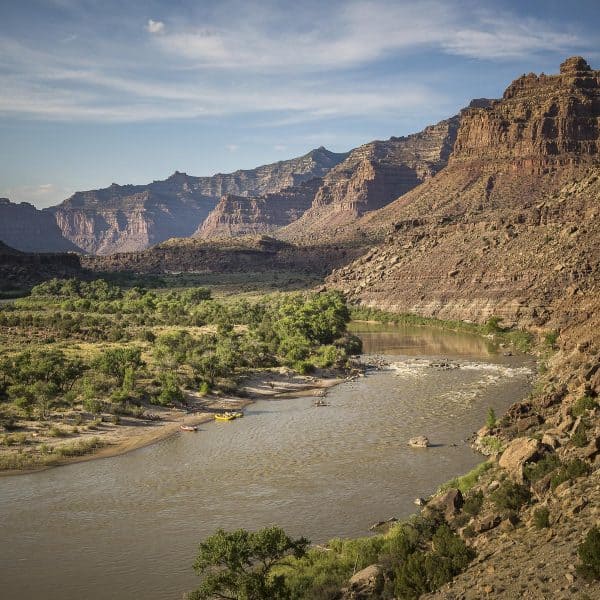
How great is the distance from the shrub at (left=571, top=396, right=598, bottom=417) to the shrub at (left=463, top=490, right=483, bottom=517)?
6129 mm

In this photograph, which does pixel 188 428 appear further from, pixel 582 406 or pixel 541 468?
pixel 541 468

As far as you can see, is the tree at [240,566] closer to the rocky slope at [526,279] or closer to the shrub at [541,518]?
the rocky slope at [526,279]

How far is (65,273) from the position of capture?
149 m

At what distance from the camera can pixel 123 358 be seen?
56.0 meters

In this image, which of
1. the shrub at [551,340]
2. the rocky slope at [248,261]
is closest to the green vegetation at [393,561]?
the shrub at [551,340]

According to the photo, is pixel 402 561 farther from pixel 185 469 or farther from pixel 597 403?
pixel 185 469

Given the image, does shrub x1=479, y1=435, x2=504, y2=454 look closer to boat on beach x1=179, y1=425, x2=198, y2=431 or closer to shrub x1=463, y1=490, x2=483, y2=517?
shrub x1=463, y1=490, x2=483, y2=517

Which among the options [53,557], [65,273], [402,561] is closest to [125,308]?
[65,273]

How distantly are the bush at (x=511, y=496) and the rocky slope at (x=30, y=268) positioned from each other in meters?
119

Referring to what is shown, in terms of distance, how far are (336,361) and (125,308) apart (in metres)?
43.6

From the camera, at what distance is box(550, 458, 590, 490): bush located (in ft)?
77.3

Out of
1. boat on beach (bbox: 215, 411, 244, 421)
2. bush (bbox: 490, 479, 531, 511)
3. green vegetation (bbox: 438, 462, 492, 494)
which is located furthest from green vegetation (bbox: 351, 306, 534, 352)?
bush (bbox: 490, 479, 531, 511)

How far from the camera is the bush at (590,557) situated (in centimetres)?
1675

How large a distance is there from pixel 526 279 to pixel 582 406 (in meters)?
69.8
